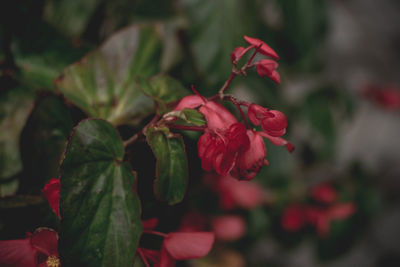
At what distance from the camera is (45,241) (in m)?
0.34

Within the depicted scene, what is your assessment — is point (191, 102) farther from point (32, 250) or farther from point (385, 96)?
point (385, 96)

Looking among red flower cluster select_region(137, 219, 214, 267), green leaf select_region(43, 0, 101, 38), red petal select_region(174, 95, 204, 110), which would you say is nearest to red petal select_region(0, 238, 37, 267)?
red flower cluster select_region(137, 219, 214, 267)

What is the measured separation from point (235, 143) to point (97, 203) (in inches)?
6.5

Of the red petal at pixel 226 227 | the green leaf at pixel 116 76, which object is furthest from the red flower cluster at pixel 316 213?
the green leaf at pixel 116 76

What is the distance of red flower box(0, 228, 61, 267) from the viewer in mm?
326

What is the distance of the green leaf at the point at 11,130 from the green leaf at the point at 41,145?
0.02 m

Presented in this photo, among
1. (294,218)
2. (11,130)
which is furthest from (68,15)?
(294,218)

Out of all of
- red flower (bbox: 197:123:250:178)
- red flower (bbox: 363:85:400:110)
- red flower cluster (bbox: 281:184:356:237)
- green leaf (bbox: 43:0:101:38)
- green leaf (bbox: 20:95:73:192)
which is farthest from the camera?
red flower (bbox: 363:85:400:110)

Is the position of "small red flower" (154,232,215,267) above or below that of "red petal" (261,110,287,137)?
below

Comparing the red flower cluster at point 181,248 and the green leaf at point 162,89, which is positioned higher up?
the green leaf at point 162,89

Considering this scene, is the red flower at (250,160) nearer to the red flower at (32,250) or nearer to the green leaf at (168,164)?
the green leaf at (168,164)

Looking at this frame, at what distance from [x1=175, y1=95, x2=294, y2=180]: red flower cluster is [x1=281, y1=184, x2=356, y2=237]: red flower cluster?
85 cm

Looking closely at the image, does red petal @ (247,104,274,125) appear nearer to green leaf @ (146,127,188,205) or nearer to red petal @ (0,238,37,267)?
green leaf @ (146,127,188,205)

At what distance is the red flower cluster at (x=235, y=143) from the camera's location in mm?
311
